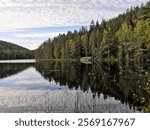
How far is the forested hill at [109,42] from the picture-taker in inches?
1966

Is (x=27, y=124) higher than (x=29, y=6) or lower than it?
lower

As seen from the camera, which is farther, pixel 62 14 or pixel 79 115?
pixel 62 14

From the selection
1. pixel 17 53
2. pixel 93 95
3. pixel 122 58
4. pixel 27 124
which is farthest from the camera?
pixel 17 53

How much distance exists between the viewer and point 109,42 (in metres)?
63.1

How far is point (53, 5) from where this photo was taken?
1941cm

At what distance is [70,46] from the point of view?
71188 mm

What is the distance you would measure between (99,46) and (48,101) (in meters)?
47.5

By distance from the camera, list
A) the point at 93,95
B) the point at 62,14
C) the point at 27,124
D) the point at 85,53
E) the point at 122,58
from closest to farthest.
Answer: the point at 27,124, the point at 62,14, the point at 93,95, the point at 122,58, the point at 85,53

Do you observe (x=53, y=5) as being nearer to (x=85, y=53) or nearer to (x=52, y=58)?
(x=85, y=53)

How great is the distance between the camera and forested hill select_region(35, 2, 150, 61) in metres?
49.9

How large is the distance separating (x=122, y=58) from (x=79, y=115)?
56202 millimetres

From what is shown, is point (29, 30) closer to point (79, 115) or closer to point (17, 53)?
point (79, 115)

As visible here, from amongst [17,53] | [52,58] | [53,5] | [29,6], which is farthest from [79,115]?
[17,53]

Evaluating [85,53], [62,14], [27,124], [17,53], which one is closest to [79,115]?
[27,124]
